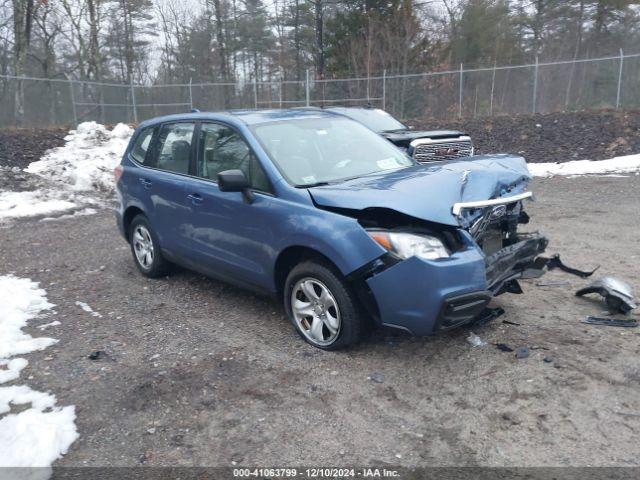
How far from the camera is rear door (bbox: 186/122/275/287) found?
4.47 m

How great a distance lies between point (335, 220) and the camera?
12.8ft

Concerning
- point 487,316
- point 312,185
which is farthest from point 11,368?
point 487,316

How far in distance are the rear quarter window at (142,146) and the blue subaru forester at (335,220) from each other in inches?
12.6

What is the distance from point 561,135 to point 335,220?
14658 millimetres

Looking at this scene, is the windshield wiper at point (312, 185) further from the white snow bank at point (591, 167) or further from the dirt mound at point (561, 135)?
the dirt mound at point (561, 135)

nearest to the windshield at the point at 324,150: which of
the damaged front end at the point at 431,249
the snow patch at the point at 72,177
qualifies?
the damaged front end at the point at 431,249

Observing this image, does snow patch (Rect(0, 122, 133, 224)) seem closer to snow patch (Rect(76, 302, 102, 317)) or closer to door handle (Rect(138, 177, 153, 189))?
door handle (Rect(138, 177, 153, 189))

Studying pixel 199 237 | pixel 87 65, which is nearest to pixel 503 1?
pixel 87 65

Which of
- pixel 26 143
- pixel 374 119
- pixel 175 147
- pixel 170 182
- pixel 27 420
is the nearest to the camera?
pixel 27 420

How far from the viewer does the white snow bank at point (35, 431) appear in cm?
312

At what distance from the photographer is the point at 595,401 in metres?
3.40

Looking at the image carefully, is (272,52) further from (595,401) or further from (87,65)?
(595,401)

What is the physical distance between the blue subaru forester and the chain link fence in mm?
15589

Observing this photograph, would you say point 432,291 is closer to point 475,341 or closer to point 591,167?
point 475,341
